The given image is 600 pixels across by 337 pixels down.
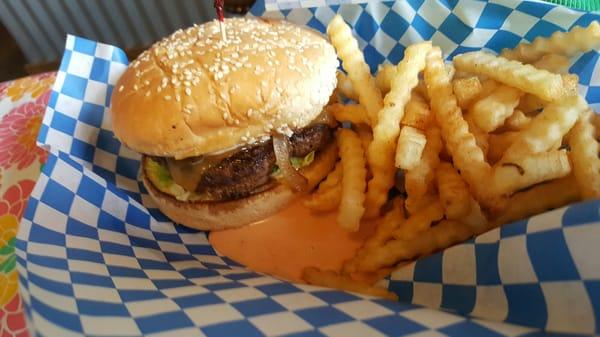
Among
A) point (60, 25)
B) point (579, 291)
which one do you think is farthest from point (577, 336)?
point (60, 25)

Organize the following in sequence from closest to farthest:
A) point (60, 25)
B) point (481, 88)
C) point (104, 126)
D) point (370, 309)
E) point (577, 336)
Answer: point (577, 336)
point (370, 309)
point (481, 88)
point (104, 126)
point (60, 25)

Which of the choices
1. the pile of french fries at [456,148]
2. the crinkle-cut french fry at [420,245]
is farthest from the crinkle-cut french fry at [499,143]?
the crinkle-cut french fry at [420,245]

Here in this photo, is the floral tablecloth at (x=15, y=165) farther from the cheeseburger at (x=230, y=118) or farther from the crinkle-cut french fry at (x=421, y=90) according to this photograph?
the crinkle-cut french fry at (x=421, y=90)

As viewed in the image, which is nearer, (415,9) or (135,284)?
(135,284)

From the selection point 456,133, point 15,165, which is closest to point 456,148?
point 456,133

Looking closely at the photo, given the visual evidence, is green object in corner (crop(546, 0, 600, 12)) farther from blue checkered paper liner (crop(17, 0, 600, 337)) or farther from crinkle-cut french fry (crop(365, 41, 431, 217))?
crinkle-cut french fry (crop(365, 41, 431, 217))

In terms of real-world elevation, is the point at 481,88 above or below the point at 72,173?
below

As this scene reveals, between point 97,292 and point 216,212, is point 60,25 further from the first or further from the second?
point 97,292
